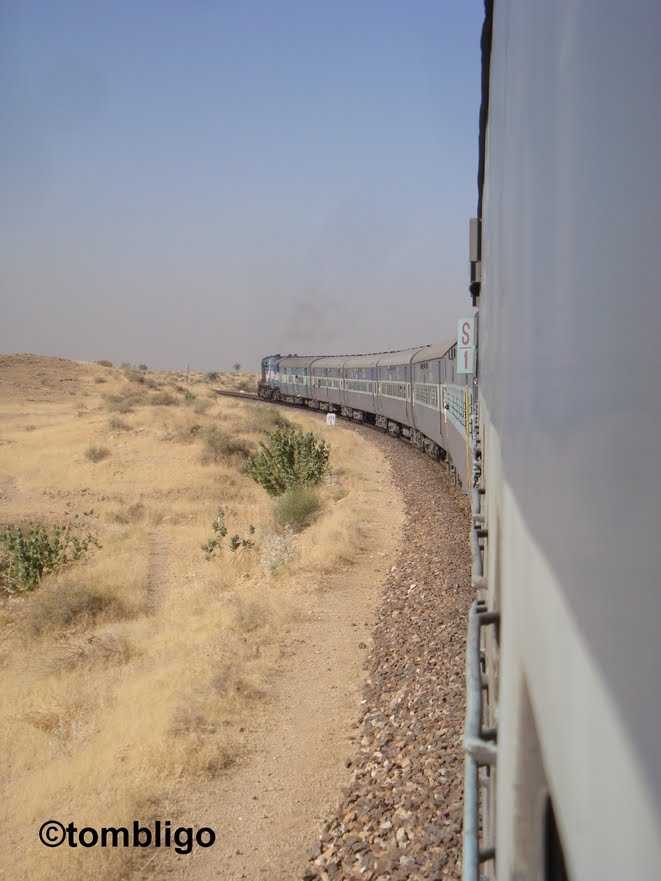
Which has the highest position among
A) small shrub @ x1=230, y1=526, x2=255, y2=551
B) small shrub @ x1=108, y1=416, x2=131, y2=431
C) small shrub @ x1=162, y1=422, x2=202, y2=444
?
small shrub @ x1=108, y1=416, x2=131, y2=431

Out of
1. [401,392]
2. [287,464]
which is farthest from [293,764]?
[401,392]

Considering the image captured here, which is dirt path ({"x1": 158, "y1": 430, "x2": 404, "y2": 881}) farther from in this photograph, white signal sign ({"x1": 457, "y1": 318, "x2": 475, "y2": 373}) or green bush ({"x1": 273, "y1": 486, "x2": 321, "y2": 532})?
green bush ({"x1": 273, "y1": 486, "x2": 321, "y2": 532})

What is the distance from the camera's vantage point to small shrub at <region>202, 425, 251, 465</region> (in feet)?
90.0

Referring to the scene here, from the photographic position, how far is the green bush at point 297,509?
1680 cm

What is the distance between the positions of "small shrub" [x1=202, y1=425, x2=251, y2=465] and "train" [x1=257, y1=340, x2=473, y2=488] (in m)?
5.77

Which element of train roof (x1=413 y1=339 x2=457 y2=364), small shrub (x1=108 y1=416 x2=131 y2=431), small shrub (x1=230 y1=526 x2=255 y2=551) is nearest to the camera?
small shrub (x1=230 y1=526 x2=255 y2=551)

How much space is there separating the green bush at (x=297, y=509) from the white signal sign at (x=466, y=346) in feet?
21.0

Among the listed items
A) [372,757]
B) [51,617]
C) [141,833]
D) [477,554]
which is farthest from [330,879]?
[51,617]

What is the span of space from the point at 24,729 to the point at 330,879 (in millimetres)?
4405

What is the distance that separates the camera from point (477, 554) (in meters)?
4.30

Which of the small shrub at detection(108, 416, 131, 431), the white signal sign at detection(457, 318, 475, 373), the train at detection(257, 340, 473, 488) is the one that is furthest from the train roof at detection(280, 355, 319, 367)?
the white signal sign at detection(457, 318, 475, 373)

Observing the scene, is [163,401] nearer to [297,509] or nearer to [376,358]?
[376,358]

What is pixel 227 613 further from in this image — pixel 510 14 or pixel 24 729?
pixel 510 14

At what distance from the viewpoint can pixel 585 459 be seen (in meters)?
0.96
